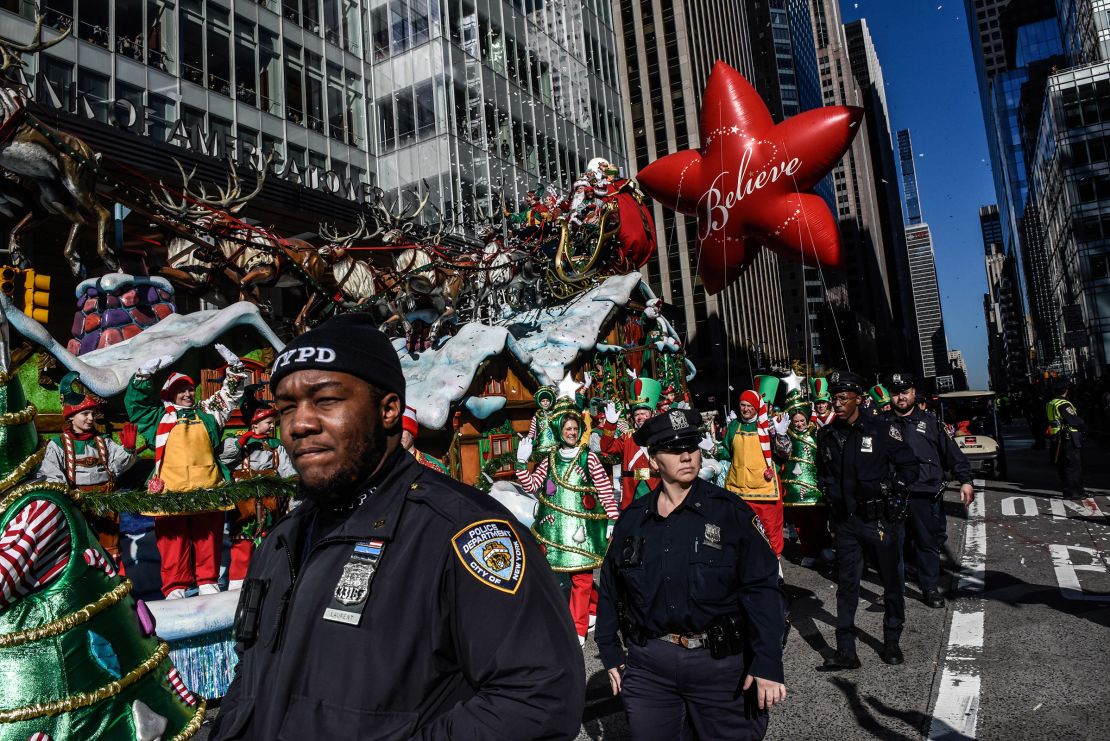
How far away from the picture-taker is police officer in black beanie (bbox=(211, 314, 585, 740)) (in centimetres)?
155

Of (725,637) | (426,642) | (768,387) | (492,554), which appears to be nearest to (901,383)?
(768,387)

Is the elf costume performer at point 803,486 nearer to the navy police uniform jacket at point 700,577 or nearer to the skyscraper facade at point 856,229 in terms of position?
the navy police uniform jacket at point 700,577

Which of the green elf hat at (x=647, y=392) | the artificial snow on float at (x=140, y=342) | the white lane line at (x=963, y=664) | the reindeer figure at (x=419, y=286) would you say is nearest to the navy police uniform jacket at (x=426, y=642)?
the white lane line at (x=963, y=664)

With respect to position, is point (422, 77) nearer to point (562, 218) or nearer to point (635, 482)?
point (562, 218)

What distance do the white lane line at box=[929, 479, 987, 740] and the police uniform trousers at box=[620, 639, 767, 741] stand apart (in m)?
1.86

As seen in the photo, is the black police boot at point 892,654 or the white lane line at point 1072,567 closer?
the black police boot at point 892,654

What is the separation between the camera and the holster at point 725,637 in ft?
10.7

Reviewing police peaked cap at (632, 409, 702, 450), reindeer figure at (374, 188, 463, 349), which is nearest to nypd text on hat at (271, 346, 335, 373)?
police peaked cap at (632, 409, 702, 450)

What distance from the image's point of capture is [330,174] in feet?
76.1

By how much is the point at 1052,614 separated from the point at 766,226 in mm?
8015

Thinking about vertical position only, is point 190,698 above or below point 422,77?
below

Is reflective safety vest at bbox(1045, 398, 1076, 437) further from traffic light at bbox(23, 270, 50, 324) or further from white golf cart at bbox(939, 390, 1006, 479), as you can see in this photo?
traffic light at bbox(23, 270, 50, 324)

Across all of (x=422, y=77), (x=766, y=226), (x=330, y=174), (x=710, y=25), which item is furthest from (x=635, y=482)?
(x=710, y=25)

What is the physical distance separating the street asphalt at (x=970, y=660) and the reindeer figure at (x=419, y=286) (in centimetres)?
840
